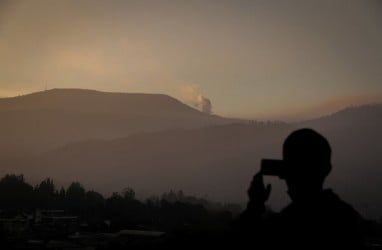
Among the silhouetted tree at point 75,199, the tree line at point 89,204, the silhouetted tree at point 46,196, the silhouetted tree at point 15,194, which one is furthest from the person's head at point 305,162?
the silhouetted tree at point 15,194

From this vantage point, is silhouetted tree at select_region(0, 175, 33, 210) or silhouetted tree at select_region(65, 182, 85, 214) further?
silhouetted tree at select_region(0, 175, 33, 210)

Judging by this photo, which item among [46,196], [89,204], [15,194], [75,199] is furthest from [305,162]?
[15,194]

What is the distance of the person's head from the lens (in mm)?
1223

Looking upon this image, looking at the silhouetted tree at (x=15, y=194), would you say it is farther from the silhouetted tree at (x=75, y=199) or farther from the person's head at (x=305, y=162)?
the person's head at (x=305, y=162)

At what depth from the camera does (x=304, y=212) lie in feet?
4.00

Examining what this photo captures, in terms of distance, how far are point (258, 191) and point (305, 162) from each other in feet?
0.47

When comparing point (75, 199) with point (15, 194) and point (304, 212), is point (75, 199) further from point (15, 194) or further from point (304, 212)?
point (304, 212)

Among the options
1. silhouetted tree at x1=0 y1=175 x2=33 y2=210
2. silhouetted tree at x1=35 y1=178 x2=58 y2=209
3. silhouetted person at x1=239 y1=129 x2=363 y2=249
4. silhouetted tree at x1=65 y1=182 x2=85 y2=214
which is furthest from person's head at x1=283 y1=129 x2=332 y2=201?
silhouetted tree at x1=0 y1=175 x2=33 y2=210

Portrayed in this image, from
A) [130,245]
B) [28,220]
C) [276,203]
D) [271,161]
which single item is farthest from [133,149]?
[271,161]

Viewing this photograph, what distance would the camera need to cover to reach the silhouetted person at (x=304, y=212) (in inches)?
46.2

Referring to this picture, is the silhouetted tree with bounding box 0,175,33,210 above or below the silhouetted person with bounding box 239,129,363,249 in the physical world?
below

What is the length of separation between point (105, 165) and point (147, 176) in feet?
86.2

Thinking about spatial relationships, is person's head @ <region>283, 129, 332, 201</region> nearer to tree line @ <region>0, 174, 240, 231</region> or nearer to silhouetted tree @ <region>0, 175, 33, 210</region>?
tree line @ <region>0, 174, 240, 231</region>

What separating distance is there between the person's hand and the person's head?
0.07 metres
